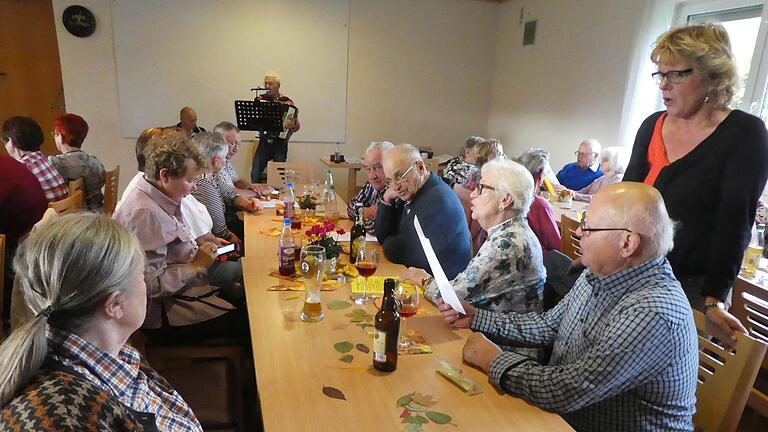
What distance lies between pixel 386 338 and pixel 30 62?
6.94 metres

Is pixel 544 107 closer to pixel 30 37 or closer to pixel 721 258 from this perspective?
pixel 721 258

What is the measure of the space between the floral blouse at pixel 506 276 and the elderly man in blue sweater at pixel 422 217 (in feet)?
1.71

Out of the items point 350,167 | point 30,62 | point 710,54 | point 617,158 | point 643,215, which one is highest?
point 710,54

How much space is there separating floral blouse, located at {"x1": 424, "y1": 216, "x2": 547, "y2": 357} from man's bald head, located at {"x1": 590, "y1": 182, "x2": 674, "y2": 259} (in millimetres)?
537

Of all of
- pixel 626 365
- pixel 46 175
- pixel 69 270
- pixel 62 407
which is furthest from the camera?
pixel 46 175

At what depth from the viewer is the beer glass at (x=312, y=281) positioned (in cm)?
167

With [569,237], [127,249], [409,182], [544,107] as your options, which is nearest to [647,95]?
[544,107]

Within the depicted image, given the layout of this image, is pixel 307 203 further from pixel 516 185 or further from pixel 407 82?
pixel 407 82

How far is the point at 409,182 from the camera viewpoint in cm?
253

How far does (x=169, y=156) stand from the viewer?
2.21 metres

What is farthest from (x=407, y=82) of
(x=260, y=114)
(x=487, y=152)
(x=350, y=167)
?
(x=487, y=152)

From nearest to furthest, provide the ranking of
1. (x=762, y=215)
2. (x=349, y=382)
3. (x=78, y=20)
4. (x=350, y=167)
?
1. (x=349, y=382)
2. (x=762, y=215)
3. (x=78, y=20)
4. (x=350, y=167)

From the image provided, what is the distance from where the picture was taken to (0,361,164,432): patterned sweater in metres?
0.71

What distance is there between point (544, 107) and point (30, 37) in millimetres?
6446
